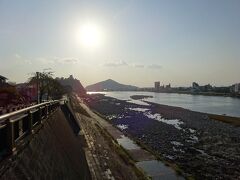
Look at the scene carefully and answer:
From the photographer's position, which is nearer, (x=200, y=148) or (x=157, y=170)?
(x=157, y=170)

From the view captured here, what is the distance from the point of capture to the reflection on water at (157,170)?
30.2 meters

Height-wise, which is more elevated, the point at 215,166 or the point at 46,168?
the point at 46,168

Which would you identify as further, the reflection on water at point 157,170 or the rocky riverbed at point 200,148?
the rocky riverbed at point 200,148

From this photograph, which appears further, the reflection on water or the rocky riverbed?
the rocky riverbed

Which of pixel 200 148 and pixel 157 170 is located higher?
pixel 157 170

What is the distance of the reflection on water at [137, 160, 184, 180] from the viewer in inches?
1191

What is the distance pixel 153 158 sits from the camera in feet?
122

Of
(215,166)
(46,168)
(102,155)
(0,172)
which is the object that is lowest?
(215,166)

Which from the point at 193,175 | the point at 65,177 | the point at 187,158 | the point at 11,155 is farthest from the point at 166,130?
the point at 11,155

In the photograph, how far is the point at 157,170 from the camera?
32531mm

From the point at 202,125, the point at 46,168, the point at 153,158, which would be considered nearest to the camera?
the point at 46,168

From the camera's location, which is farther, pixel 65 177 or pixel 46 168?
pixel 65 177

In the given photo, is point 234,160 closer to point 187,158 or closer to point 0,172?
point 187,158

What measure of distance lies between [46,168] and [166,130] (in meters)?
54.6
